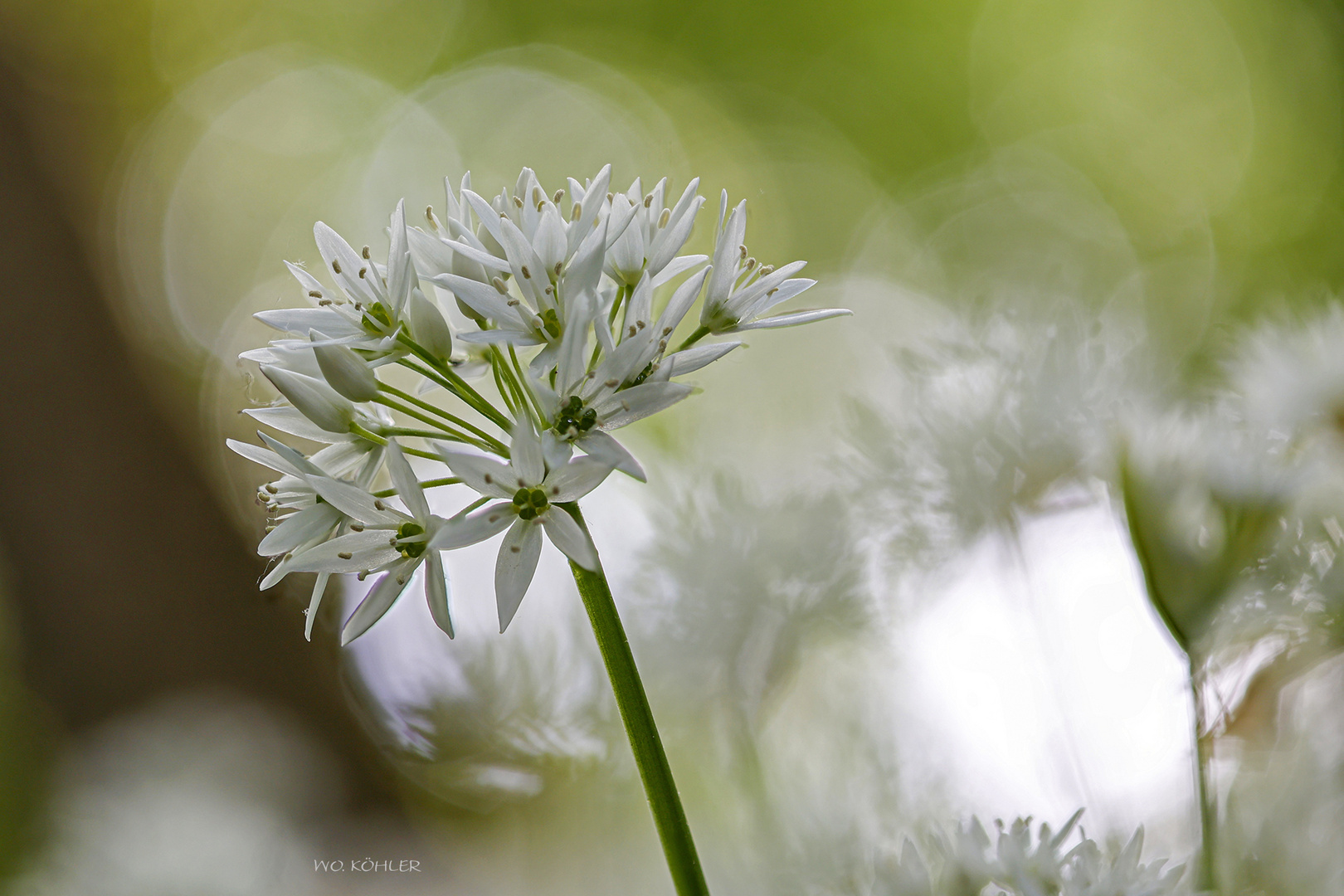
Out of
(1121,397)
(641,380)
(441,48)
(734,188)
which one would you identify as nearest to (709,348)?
(641,380)

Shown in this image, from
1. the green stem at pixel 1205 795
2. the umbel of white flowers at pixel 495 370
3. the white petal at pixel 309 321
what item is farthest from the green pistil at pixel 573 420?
the green stem at pixel 1205 795

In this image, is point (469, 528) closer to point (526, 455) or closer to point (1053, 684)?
point (526, 455)

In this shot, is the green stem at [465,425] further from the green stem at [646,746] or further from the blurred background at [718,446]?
the blurred background at [718,446]

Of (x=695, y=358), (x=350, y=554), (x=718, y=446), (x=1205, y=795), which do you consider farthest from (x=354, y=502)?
(x=718, y=446)

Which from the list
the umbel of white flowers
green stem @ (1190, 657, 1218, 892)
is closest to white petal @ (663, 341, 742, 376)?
the umbel of white flowers

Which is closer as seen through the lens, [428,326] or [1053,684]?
[428,326]

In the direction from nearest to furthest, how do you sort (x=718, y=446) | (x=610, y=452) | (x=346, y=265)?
(x=610, y=452) → (x=346, y=265) → (x=718, y=446)
